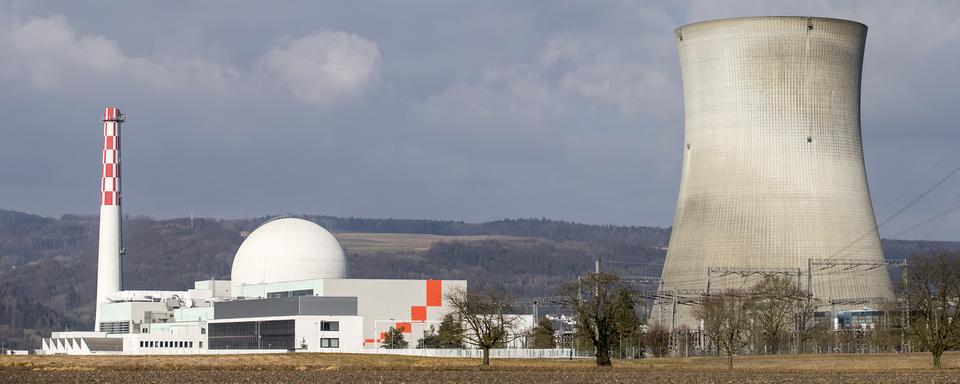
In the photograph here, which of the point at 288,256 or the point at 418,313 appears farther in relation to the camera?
the point at 288,256

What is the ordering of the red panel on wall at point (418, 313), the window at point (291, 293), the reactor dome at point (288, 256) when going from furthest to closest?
the reactor dome at point (288, 256) < the window at point (291, 293) < the red panel on wall at point (418, 313)

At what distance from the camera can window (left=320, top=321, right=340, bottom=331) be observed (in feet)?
239

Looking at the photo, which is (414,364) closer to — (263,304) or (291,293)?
(263,304)

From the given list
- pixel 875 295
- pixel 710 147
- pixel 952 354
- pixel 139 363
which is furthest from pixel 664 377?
pixel 875 295

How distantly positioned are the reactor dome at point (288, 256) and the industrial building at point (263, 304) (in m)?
0.05

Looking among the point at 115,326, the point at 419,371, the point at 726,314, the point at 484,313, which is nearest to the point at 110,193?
the point at 115,326

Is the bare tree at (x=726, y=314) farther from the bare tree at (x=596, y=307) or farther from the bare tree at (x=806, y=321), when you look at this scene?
the bare tree at (x=596, y=307)

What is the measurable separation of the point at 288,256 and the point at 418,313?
8.98m

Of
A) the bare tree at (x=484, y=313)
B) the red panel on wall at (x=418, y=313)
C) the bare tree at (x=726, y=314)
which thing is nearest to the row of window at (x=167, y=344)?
the red panel on wall at (x=418, y=313)

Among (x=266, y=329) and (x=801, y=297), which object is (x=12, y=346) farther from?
(x=801, y=297)

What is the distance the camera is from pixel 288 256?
81.0 m

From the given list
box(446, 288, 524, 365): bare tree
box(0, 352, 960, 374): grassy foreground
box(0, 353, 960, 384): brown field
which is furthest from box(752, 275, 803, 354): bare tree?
A: box(0, 353, 960, 384): brown field

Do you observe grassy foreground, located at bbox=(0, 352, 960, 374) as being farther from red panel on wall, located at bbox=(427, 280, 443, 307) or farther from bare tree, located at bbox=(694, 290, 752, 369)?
red panel on wall, located at bbox=(427, 280, 443, 307)

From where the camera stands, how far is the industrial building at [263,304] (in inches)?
2901
